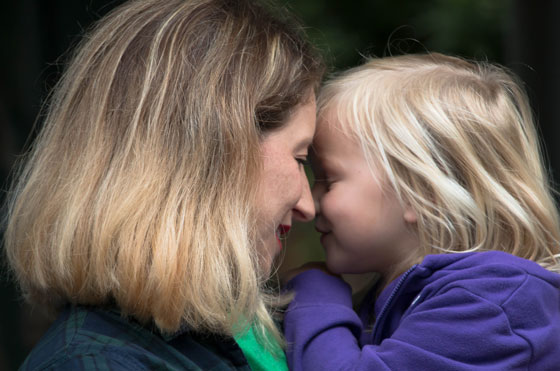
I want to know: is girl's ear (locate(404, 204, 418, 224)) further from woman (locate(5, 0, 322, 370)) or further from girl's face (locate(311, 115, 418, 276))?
woman (locate(5, 0, 322, 370))

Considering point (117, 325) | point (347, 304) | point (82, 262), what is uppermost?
point (82, 262)

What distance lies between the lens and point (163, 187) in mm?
1552

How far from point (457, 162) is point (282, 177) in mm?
562

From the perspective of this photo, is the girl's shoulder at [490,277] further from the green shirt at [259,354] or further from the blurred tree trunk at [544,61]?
the blurred tree trunk at [544,61]

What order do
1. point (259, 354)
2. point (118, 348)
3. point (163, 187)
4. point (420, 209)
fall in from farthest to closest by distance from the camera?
point (420, 209) < point (259, 354) < point (163, 187) < point (118, 348)

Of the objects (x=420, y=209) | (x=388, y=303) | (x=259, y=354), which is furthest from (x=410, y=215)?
(x=259, y=354)

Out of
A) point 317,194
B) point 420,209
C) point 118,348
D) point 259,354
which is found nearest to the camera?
point 118,348

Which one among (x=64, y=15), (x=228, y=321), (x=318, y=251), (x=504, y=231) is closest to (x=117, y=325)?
(x=228, y=321)

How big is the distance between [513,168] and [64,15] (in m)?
2.35

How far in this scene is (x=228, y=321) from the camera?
61.4 inches

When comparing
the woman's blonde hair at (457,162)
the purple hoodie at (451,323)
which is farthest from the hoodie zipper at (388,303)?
the woman's blonde hair at (457,162)

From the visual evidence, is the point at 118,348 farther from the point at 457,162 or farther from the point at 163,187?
the point at 457,162

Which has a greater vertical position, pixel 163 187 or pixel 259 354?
pixel 163 187

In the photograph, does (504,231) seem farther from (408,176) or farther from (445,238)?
(408,176)
